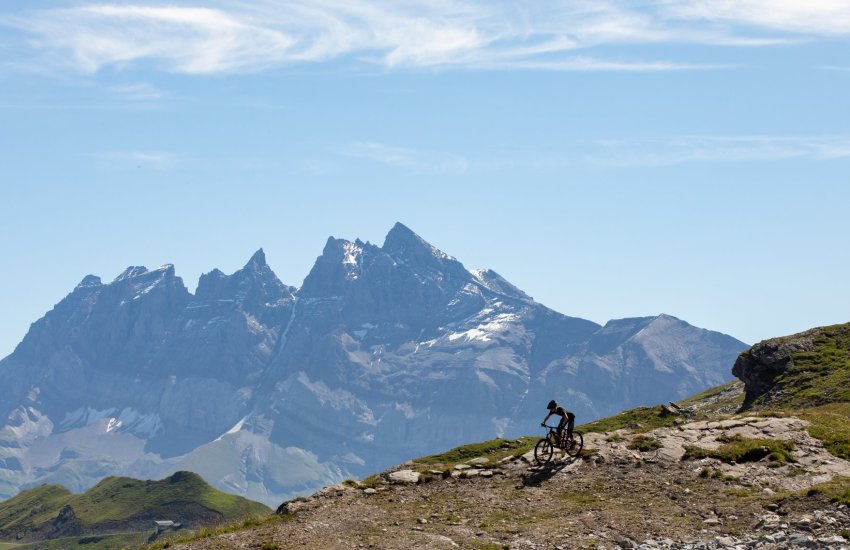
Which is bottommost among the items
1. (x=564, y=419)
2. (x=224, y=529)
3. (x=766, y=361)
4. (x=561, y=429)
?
(x=224, y=529)

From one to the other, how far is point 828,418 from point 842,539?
1022 inches

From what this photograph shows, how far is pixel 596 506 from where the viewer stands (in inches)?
2098

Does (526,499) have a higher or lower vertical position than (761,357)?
lower

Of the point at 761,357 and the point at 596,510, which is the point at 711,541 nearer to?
the point at 596,510

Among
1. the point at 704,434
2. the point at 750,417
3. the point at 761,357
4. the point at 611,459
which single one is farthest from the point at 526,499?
the point at 761,357

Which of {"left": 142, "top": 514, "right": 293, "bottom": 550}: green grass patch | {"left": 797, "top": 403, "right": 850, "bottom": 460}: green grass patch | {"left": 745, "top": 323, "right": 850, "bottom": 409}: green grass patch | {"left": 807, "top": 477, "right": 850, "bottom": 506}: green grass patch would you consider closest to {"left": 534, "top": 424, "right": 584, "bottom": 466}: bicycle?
{"left": 807, "top": 477, "right": 850, "bottom": 506}: green grass patch

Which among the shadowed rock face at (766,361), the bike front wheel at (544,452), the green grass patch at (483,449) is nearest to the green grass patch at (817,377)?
the shadowed rock face at (766,361)

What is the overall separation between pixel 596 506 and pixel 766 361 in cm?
5069

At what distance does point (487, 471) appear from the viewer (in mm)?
60719

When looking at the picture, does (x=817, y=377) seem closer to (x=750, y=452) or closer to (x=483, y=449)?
(x=483, y=449)

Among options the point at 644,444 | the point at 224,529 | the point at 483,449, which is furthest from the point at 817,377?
the point at 224,529

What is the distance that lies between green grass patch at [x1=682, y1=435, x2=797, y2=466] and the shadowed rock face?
3333cm

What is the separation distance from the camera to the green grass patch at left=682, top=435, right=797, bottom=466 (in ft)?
196

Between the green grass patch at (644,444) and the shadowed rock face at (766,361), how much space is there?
33.4 metres
